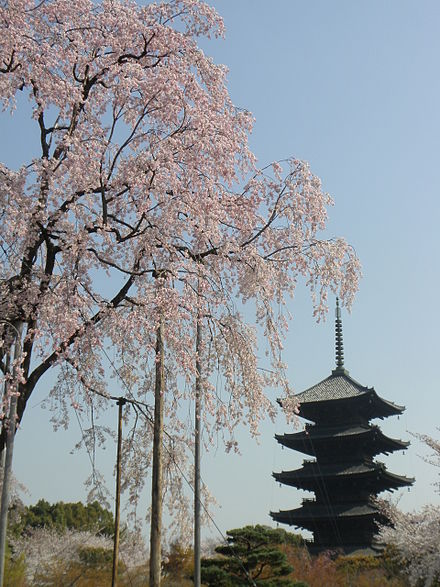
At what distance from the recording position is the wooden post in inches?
430

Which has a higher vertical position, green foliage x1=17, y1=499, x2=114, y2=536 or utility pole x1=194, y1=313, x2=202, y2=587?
green foliage x1=17, y1=499, x2=114, y2=536

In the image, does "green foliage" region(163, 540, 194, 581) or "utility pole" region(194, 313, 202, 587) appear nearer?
"utility pole" region(194, 313, 202, 587)

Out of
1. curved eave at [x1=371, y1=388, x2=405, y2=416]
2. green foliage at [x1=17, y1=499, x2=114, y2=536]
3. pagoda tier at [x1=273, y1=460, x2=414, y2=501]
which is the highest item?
curved eave at [x1=371, y1=388, x2=405, y2=416]

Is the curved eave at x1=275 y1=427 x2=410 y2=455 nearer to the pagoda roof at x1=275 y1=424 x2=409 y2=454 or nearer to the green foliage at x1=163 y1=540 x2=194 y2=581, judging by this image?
the pagoda roof at x1=275 y1=424 x2=409 y2=454

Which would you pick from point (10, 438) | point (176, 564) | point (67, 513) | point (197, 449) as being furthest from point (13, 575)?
point (67, 513)

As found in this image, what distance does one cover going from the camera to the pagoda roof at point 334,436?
128ft

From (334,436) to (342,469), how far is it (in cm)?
164

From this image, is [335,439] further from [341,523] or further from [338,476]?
[341,523]

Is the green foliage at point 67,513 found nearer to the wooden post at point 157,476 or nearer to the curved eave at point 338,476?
the curved eave at point 338,476

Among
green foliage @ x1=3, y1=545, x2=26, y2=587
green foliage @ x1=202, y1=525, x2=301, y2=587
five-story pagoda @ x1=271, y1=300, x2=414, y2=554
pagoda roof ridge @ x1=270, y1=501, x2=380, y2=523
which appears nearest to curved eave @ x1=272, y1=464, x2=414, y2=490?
five-story pagoda @ x1=271, y1=300, x2=414, y2=554

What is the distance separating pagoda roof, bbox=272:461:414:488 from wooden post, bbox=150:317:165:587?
1104 inches

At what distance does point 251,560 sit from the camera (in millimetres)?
24203

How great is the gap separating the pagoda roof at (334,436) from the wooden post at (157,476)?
28460mm

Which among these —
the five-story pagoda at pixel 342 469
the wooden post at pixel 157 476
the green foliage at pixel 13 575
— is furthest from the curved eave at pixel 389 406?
the wooden post at pixel 157 476
